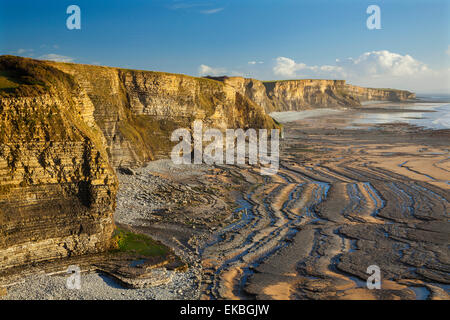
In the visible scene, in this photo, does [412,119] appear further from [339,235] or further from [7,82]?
[7,82]

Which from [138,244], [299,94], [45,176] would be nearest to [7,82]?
[45,176]

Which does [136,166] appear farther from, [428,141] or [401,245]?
[428,141]

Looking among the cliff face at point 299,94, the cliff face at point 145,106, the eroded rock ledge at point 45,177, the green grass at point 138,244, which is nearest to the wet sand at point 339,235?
the green grass at point 138,244

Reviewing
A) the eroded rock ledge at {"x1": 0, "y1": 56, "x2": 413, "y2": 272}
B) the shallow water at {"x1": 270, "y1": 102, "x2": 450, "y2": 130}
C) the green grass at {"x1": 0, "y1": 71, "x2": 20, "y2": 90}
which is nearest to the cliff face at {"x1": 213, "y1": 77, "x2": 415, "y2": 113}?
the shallow water at {"x1": 270, "y1": 102, "x2": 450, "y2": 130}

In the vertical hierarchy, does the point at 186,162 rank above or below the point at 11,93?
below

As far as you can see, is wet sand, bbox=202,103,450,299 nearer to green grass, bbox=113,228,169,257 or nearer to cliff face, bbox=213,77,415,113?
green grass, bbox=113,228,169,257

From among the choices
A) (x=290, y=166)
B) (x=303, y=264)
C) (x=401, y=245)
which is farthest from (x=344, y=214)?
(x=290, y=166)

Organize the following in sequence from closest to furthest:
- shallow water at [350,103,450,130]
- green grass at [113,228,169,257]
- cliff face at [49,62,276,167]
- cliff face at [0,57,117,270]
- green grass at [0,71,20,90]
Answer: cliff face at [0,57,117,270] → green grass at [0,71,20,90] → green grass at [113,228,169,257] → cliff face at [49,62,276,167] → shallow water at [350,103,450,130]

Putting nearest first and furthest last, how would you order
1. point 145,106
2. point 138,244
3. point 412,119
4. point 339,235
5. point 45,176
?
point 45,176, point 138,244, point 339,235, point 145,106, point 412,119

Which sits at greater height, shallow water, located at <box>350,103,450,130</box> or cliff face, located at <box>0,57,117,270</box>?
shallow water, located at <box>350,103,450,130</box>
